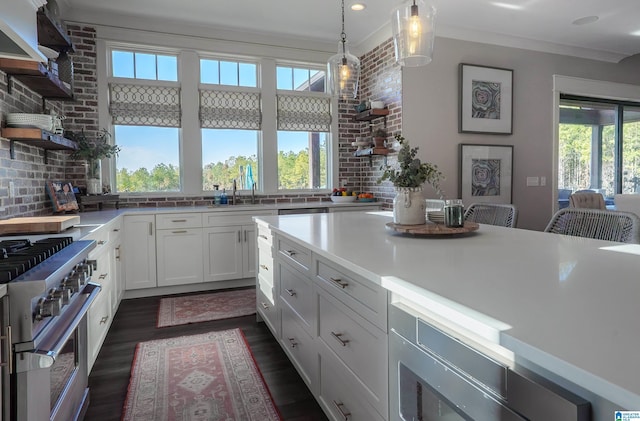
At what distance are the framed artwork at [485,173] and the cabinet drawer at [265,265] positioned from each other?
2.72 metres

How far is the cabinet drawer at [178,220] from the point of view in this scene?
3951 millimetres

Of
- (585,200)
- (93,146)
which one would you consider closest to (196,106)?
(93,146)

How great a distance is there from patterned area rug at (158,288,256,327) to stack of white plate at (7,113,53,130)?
1.72m

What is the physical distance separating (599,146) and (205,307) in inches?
234

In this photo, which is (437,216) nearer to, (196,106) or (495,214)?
(495,214)

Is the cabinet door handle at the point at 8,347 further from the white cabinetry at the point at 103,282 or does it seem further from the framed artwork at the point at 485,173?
the framed artwork at the point at 485,173

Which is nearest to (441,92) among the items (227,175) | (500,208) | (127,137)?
(500,208)

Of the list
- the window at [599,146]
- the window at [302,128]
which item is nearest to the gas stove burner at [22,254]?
the window at [302,128]

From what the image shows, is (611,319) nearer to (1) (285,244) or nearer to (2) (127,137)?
(1) (285,244)

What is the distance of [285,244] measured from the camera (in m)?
2.31

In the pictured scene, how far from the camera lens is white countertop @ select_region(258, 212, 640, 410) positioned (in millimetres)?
599

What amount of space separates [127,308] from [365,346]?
120 inches

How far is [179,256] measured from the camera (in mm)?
4035

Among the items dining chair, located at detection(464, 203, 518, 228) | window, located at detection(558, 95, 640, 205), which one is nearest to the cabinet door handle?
dining chair, located at detection(464, 203, 518, 228)
